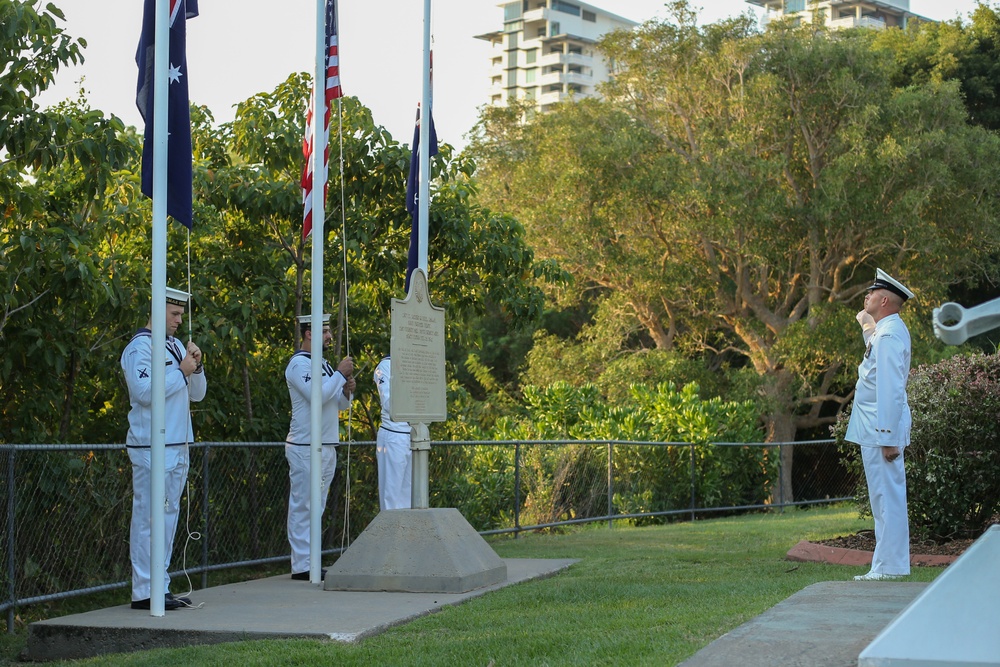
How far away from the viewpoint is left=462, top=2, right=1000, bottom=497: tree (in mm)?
26391

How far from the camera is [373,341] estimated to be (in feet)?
45.1

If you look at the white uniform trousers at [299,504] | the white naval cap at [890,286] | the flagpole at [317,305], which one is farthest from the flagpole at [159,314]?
the white naval cap at [890,286]

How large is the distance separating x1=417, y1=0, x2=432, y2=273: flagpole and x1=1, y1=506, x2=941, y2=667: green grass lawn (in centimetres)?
296

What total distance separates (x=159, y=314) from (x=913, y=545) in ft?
22.0

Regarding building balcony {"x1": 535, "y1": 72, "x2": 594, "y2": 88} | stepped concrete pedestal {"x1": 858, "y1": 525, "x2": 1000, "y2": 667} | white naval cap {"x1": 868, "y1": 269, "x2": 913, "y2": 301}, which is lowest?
stepped concrete pedestal {"x1": 858, "y1": 525, "x2": 1000, "y2": 667}

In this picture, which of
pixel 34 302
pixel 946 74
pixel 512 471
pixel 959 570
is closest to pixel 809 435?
pixel 946 74

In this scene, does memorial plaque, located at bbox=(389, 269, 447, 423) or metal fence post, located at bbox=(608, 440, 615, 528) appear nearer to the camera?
memorial plaque, located at bbox=(389, 269, 447, 423)

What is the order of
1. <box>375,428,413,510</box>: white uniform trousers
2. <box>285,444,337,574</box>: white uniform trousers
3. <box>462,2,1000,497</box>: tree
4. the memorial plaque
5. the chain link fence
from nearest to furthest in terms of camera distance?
the chain link fence → the memorial plaque → <box>285,444,337,574</box>: white uniform trousers → <box>375,428,413,510</box>: white uniform trousers → <box>462,2,1000,497</box>: tree

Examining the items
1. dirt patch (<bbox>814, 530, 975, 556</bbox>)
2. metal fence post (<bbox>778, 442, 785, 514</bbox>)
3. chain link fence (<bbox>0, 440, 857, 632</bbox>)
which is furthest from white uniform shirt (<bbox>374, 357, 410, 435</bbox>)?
metal fence post (<bbox>778, 442, 785, 514</bbox>)

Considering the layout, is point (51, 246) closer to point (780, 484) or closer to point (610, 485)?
point (610, 485)

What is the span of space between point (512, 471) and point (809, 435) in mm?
17952

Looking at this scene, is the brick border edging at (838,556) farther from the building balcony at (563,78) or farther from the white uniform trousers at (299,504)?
→ the building balcony at (563,78)

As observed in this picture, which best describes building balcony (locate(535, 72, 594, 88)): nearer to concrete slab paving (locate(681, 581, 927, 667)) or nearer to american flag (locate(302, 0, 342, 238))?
american flag (locate(302, 0, 342, 238))

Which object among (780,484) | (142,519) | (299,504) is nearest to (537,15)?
(780,484)
